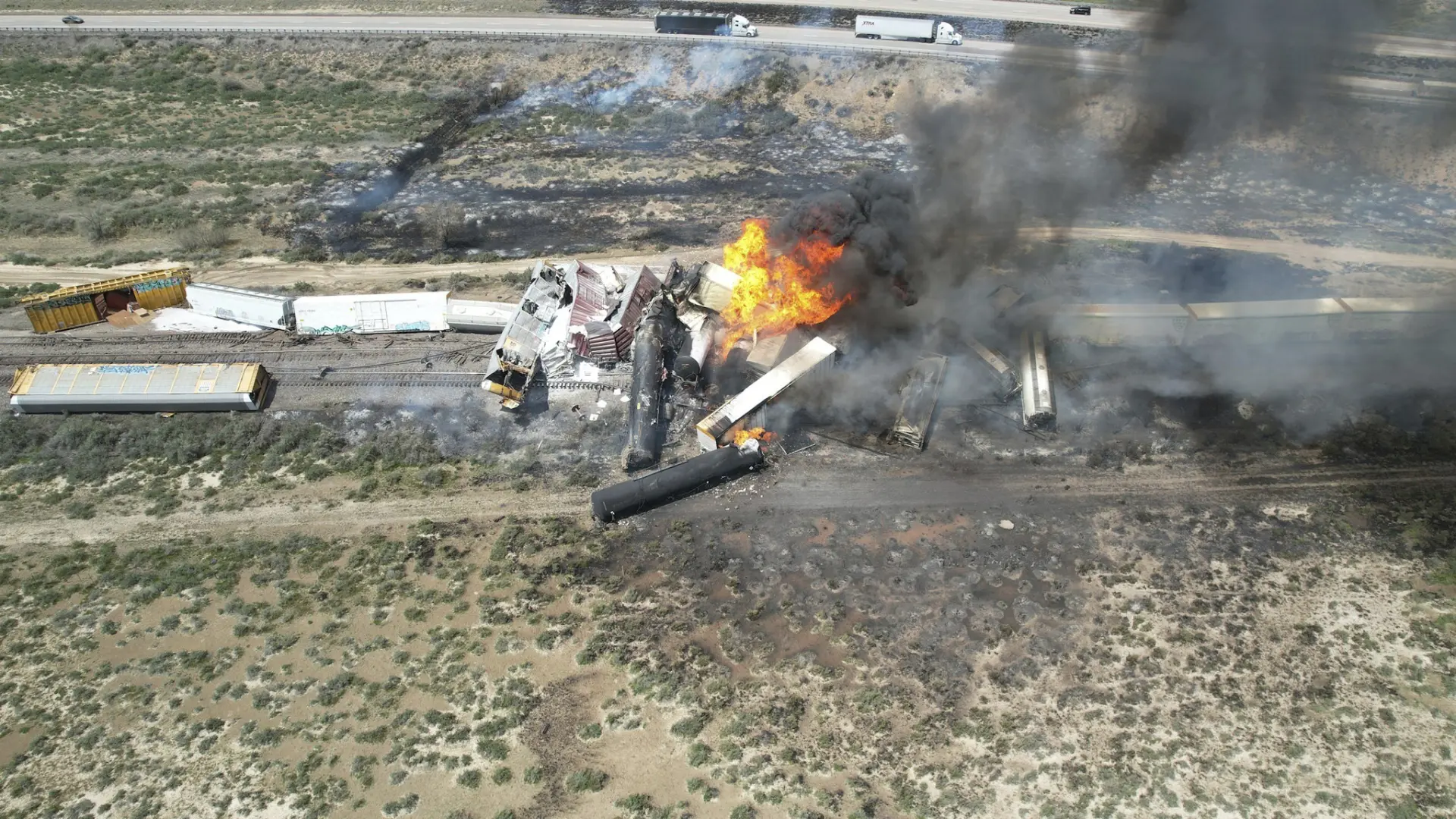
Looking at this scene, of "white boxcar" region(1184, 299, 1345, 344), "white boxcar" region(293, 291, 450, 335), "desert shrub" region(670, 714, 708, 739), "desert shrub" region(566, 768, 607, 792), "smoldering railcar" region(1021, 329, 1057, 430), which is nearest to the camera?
"desert shrub" region(566, 768, 607, 792)

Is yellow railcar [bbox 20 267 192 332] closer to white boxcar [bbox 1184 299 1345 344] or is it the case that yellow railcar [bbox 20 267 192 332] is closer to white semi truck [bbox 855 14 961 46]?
white semi truck [bbox 855 14 961 46]

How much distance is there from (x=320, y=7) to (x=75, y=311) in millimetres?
48075

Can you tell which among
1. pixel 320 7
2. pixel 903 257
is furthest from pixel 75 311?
pixel 320 7

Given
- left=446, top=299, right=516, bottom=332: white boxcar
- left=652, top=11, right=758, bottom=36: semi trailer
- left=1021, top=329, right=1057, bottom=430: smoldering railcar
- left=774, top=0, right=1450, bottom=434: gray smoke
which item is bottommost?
left=1021, top=329, right=1057, bottom=430: smoldering railcar

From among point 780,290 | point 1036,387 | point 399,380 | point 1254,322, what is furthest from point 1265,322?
point 399,380

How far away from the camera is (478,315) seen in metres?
42.7

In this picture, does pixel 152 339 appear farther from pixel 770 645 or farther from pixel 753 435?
pixel 770 645

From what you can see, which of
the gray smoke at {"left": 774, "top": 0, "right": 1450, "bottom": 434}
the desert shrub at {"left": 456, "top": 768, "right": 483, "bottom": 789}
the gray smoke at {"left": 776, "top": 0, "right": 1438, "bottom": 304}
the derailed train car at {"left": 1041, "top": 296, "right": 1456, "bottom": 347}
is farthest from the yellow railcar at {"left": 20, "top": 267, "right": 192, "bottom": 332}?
the derailed train car at {"left": 1041, "top": 296, "right": 1456, "bottom": 347}

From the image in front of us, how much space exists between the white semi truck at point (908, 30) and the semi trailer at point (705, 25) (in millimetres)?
9040

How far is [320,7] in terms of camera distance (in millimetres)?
79062

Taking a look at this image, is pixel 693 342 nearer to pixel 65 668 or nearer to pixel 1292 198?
pixel 65 668

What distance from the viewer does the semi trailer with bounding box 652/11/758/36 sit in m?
68.5

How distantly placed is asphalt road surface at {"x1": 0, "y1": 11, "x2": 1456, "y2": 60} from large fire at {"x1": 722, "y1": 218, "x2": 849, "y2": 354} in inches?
1422

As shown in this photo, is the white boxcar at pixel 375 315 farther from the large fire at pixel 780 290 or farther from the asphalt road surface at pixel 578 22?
the asphalt road surface at pixel 578 22
